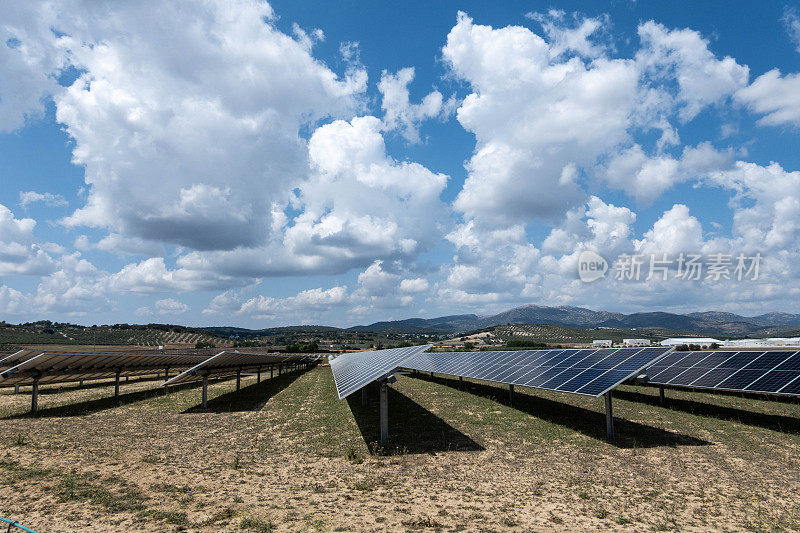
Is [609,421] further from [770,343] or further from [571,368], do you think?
[770,343]

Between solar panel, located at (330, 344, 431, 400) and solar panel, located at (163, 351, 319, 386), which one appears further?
solar panel, located at (163, 351, 319, 386)

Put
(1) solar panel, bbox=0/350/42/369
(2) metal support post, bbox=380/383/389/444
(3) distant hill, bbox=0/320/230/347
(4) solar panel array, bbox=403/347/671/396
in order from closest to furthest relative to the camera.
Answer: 1. (2) metal support post, bbox=380/383/389/444
2. (4) solar panel array, bbox=403/347/671/396
3. (1) solar panel, bbox=0/350/42/369
4. (3) distant hill, bbox=0/320/230/347

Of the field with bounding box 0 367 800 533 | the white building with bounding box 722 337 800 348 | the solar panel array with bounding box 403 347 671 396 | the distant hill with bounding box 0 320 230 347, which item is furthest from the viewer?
the distant hill with bounding box 0 320 230 347

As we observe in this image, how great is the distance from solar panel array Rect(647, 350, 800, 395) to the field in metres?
1.96

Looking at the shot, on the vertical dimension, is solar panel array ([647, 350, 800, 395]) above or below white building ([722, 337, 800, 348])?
above

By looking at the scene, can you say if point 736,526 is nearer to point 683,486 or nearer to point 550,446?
point 683,486

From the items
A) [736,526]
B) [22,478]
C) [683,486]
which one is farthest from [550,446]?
[22,478]

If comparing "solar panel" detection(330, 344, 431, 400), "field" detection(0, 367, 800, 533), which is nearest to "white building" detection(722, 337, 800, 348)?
"field" detection(0, 367, 800, 533)

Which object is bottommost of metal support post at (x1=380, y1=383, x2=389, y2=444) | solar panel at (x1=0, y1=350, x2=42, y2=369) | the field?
the field

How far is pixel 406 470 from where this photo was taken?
45.2 feet

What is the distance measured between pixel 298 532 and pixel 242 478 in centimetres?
483

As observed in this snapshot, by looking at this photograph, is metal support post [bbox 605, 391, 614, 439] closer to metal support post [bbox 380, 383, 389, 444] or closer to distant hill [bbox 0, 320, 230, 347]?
metal support post [bbox 380, 383, 389, 444]

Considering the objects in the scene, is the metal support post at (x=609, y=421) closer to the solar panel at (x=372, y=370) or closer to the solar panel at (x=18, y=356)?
the solar panel at (x=372, y=370)

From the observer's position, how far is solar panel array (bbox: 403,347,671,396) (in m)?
17.8
